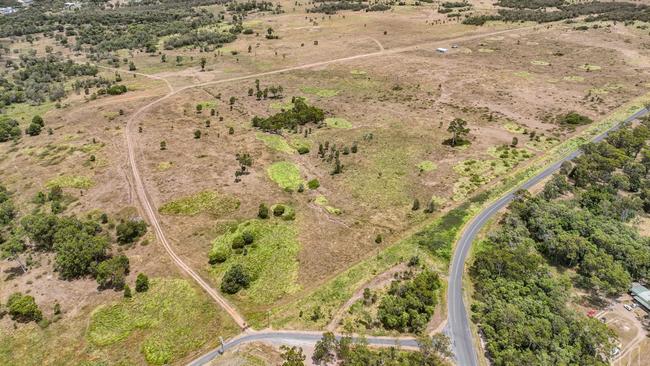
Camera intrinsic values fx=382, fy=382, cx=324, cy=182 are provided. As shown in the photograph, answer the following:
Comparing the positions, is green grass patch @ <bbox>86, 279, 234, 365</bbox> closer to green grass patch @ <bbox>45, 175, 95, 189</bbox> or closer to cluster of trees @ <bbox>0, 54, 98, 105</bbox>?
green grass patch @ <bbox>45, 175, 95, 189</bbox>

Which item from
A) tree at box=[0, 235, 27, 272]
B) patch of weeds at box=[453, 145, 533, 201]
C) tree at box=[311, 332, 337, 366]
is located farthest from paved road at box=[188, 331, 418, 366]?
tree at box=[0, 235, 27, 272]

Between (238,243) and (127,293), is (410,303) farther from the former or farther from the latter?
(127,293)

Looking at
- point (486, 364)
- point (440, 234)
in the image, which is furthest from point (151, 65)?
point (486, 364)

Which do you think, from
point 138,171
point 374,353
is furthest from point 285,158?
point 374,353

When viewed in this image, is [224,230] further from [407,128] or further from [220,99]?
[220,99]

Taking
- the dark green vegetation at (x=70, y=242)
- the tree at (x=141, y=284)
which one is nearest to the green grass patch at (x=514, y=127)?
the dark green vegetation at (x=70, y=242)

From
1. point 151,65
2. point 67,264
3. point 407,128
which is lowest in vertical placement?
point 67,264
